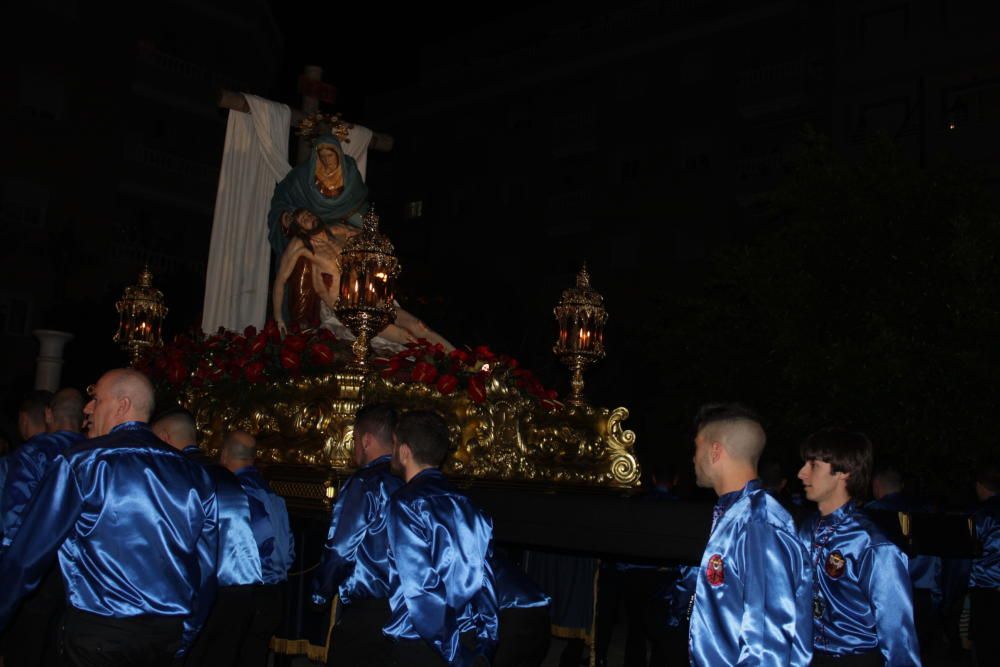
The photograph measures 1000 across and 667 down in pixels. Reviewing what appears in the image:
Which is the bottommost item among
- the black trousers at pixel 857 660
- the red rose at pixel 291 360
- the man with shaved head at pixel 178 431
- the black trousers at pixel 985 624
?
the black trousers at pixel 985 624

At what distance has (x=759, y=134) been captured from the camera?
30906mm

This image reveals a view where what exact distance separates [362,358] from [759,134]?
25694 millimetres

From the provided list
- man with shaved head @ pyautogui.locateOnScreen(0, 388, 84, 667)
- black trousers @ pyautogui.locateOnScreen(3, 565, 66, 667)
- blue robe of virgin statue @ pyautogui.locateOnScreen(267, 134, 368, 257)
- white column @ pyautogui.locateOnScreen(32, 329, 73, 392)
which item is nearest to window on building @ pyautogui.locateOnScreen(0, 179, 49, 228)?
white column @ pyautogui.locateOnScreen(32, 329, 73, 392)

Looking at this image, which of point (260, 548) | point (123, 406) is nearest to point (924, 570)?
point (260, 548)

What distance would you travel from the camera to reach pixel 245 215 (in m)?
10.8

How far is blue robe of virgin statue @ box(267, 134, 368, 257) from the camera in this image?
33.3ft

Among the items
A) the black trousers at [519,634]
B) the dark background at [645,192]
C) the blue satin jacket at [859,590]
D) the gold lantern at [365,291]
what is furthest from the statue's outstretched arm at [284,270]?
the dark background at [645,192]

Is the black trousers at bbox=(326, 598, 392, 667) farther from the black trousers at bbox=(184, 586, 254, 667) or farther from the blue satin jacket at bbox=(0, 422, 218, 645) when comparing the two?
the black trousers at bbox=(184, 586, 254, 667)

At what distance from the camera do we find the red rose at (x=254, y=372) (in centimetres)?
800

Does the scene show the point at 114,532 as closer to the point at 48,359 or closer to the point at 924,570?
the point at 924,570

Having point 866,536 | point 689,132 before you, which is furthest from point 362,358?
point 689,132

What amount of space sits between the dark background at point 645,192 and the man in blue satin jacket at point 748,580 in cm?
1367

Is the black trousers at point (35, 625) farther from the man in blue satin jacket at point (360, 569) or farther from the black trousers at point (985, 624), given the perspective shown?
the black trousers at point (985, 624)

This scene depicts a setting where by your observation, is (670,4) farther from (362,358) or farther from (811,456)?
(811,456)
